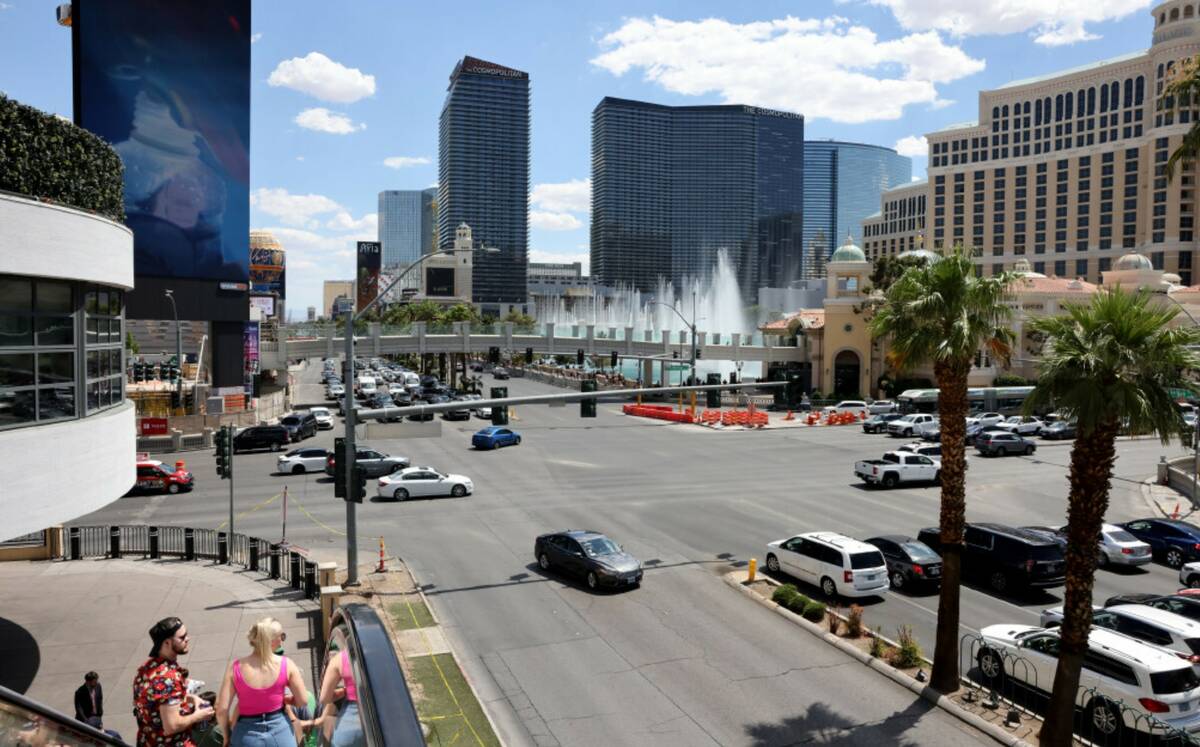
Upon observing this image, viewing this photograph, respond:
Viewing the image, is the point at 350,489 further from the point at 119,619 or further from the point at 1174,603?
the point at 1174,603

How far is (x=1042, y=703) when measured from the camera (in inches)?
568

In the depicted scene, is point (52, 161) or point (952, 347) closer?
point (52, 161)

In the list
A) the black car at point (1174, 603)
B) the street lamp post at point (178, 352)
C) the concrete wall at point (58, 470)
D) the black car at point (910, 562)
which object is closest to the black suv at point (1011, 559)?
the black car at point (910, 562)

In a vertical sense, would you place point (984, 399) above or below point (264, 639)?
below

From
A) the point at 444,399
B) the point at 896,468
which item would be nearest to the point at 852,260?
the point at 444,399

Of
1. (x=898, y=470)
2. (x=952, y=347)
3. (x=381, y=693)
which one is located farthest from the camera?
(x=898, y=470)

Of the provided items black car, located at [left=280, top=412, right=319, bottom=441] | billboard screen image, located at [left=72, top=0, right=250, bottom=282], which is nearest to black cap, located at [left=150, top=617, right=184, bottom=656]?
black car, located at [left=280, top=412, right=319, bottom=441]

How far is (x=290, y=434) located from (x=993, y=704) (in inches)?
1606

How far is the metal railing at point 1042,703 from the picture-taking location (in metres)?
12.7

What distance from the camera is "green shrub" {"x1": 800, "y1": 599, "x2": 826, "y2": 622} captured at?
60.8 ft

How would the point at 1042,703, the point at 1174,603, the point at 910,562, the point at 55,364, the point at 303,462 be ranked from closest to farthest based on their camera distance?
the point at 55,364, the point at 1042,703, the point at 1174,603, the point at 910,562, the point at 303,462

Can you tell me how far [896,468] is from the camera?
1393 inches

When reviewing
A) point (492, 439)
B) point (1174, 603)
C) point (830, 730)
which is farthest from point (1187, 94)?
point (492, 439)

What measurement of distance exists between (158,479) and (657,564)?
21.6 m
